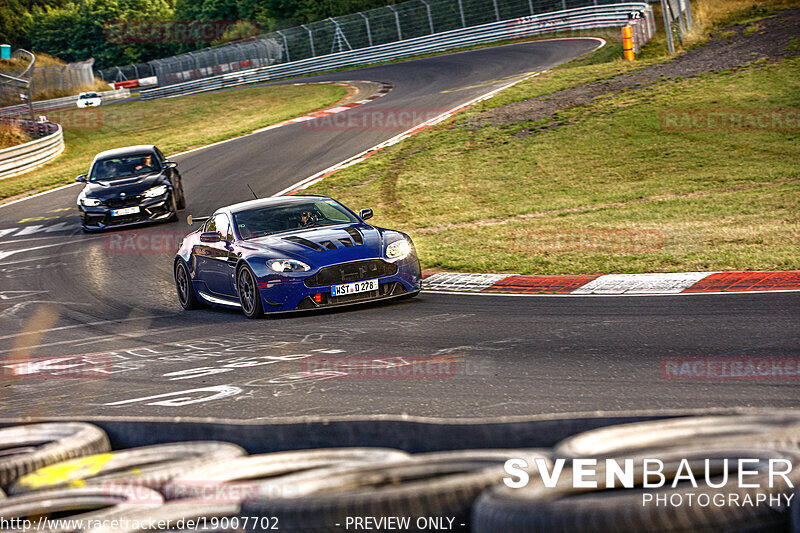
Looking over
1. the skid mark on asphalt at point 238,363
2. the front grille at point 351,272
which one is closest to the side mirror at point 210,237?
the skid mark on asphalt at point 238,363

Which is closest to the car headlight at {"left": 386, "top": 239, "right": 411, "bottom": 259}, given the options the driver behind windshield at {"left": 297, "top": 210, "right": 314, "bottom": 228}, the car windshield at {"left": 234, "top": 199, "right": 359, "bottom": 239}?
the car windshield at {"left": 234, "top": 199, "right": 359, "bottom": 239}

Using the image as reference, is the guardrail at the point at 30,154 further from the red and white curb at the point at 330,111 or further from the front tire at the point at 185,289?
the front tire at the point at 185,289

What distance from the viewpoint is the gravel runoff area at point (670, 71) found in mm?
26047

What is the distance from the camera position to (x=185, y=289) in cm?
1261

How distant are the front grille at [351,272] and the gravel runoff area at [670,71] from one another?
13.9 m

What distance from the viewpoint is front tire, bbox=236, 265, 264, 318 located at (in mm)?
10898

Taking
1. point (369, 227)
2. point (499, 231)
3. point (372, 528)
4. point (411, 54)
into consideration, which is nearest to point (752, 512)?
point (372, 528)

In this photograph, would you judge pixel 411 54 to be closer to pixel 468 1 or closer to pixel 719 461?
pixel 468 1

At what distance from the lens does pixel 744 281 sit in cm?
1002

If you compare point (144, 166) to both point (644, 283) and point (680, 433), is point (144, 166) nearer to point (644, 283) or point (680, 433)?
point (644, 283)

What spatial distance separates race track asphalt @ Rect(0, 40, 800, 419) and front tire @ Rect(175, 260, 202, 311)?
0.19 meters

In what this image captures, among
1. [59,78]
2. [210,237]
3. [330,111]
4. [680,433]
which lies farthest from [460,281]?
[59,78]

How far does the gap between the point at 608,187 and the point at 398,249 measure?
8421 mm

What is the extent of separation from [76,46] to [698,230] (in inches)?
4113
